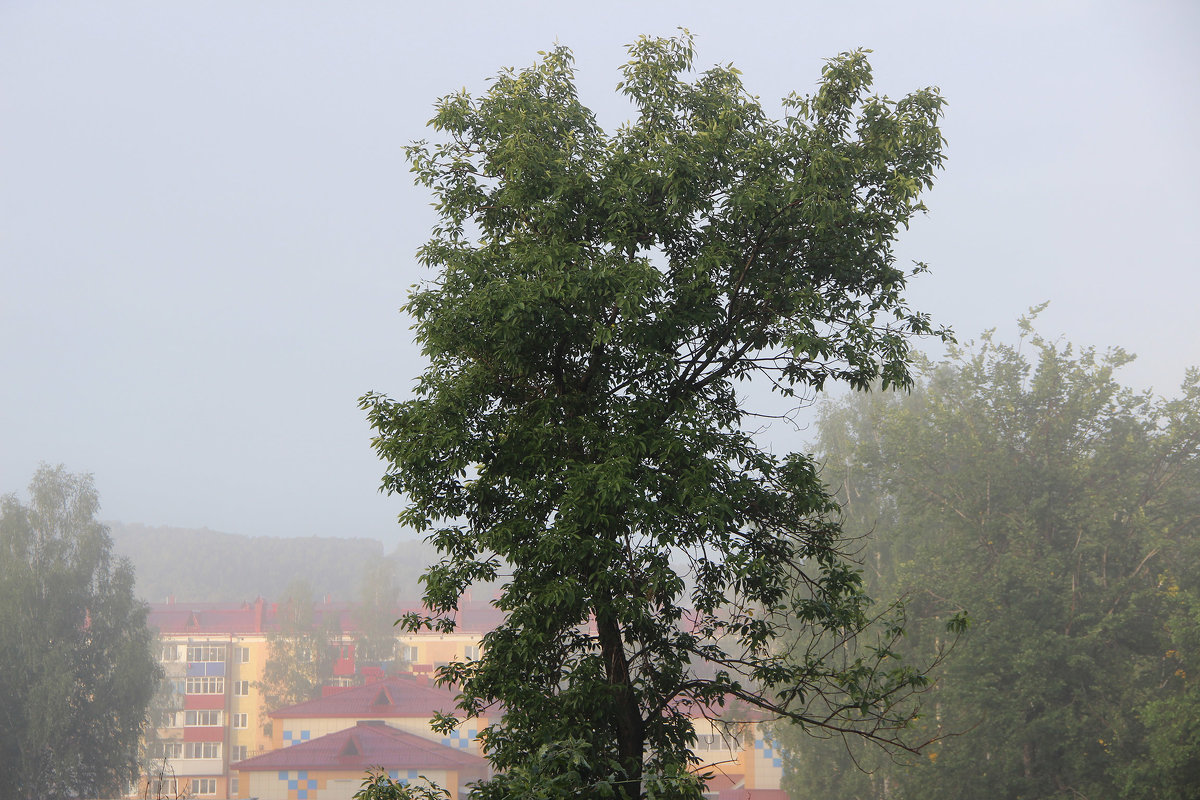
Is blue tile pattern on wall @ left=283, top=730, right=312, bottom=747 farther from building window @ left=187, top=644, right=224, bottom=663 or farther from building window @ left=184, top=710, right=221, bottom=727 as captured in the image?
building window @ left=187, top=644, right=224, bottom=663

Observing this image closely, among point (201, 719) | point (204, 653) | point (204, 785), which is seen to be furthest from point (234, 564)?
point (204, 785)

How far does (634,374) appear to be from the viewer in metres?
11.7

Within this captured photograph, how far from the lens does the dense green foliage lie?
27469 mm

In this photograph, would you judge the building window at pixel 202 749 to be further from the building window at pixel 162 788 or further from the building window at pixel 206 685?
the building window at pixel 206 685

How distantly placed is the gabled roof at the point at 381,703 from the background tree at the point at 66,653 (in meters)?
8.85

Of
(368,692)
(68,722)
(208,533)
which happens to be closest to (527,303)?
(68,722)

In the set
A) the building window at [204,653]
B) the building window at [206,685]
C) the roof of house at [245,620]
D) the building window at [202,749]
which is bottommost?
the building window at [202,749]

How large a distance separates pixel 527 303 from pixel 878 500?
115 ft

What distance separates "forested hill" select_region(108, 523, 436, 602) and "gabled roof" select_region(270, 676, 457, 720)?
10884 cm

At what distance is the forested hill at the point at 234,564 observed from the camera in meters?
171

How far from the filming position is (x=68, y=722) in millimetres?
44156

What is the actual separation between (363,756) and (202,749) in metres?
33.6

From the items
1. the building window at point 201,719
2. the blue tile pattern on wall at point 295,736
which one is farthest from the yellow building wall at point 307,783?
the building window at point 201,719

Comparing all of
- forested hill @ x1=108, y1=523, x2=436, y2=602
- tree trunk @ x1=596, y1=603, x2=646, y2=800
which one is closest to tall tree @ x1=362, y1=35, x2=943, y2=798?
tree trunk @ x1=596, y1=603, x2=646, y2=800
